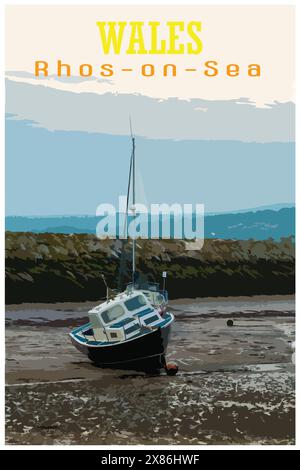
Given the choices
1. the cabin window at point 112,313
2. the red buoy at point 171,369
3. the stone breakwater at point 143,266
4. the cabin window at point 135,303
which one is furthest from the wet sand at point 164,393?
the stone breakwater at point 143,266

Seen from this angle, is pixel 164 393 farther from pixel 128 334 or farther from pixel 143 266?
pixel 143 266

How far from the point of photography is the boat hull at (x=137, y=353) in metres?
19.8

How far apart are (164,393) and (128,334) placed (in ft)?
9.76

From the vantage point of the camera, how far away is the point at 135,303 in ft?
68.7

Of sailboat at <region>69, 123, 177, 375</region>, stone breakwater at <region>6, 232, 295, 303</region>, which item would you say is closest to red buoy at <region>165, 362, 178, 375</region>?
sailboat at <region>69, 123, 177, 375</region>

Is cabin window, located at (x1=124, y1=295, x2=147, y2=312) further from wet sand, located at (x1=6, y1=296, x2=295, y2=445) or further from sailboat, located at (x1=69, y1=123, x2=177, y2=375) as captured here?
wet sand, located at (x1=6, y1=296, x2=295, y2=445)

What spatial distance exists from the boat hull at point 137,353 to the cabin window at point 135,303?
112 cm

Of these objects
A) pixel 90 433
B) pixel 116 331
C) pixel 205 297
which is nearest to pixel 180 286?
pixel 205 297

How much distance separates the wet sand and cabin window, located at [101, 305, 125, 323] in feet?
4.98

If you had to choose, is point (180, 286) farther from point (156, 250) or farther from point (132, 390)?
point (132, 390)

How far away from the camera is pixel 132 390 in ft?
60.0

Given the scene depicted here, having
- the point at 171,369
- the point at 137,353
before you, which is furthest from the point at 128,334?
the point at 171,369

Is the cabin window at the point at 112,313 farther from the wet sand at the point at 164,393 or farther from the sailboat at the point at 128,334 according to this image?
the wet sand at the point at 164,393

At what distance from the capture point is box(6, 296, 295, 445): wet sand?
14.5 metres
